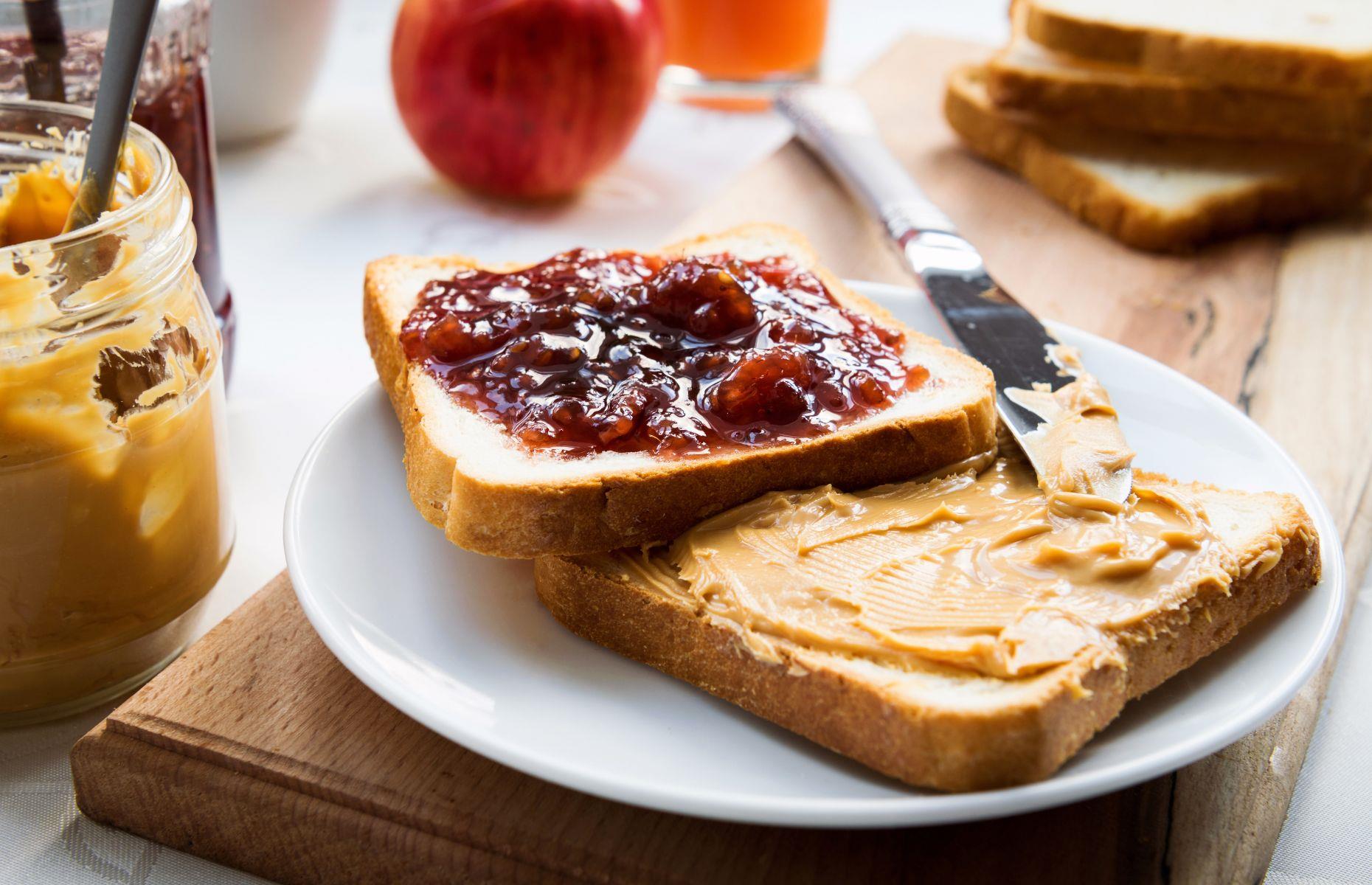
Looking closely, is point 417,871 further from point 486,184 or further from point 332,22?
point 332,22

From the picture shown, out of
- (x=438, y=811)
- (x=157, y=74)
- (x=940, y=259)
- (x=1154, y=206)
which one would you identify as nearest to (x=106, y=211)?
(x=157, y=74)

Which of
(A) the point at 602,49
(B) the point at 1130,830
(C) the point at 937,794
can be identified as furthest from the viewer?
(A) the point at 602,49

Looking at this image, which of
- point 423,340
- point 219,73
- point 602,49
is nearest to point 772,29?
point 602,49

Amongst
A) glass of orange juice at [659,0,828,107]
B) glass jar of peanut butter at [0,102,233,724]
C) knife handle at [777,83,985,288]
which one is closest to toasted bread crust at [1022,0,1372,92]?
knife handle at [777,83,985,288]

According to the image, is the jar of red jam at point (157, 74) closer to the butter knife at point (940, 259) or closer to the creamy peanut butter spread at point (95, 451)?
the creamy peanut butter spread at point (95, 451)

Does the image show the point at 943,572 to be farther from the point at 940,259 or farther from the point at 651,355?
the point at 940,259

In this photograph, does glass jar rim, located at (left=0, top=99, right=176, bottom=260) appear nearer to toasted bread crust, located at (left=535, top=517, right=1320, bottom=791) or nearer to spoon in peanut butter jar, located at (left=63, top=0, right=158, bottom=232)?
spoon in peanut butter jar, located at (left=63, top=0, right=158, bottom=232)
